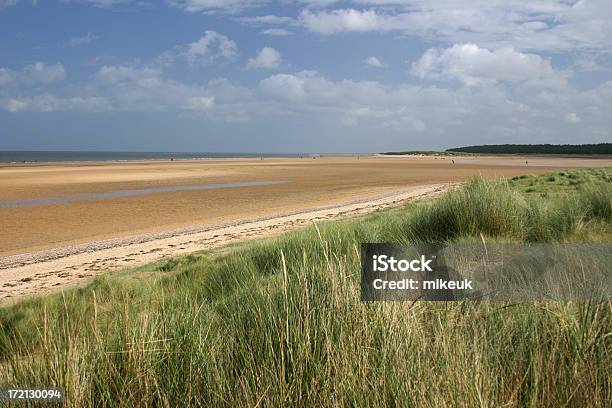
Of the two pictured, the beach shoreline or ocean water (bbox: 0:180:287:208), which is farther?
ocean water (bbox: 0:180:287:208)

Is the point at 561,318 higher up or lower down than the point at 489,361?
higher up

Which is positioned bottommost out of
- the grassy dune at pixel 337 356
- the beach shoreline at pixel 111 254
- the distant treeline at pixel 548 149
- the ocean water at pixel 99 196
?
the beach shoreline at pixel 111 254

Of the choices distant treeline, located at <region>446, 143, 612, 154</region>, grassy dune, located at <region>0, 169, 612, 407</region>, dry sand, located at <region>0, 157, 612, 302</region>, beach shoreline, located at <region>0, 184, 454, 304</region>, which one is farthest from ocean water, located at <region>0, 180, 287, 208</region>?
distant treeline, located at <region>446, 143, 612, 154</region>

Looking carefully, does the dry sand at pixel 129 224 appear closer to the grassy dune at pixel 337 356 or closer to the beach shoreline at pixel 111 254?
the beach shoreline at pixel 111 254

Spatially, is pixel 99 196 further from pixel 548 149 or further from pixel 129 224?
pixel 548 149

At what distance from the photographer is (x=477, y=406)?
95.4 inches

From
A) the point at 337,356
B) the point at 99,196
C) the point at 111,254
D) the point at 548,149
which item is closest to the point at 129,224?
A: the point at 111,254

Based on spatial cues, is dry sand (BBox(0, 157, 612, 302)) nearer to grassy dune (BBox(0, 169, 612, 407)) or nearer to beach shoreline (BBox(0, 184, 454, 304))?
beach shoreline (BBox(0, 184, 454, 304))

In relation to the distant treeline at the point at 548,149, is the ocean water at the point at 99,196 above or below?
below

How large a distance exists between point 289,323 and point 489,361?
1207mm

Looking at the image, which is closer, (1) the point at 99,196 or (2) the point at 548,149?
(1) the point at 99,196

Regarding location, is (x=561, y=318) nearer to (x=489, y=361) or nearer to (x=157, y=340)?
(x=489, y=361)

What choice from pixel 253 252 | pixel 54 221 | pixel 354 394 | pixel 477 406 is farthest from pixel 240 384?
pixel 54 221

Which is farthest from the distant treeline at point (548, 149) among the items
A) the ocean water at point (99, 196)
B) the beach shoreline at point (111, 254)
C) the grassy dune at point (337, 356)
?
the grassy dune at point (337, 356)
